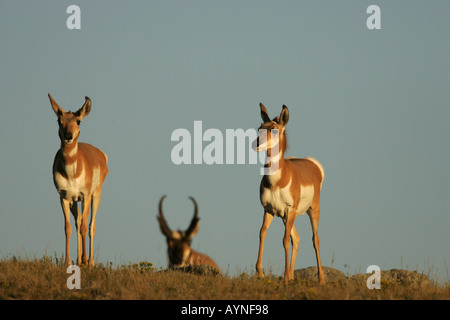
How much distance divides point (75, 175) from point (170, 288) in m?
5.15

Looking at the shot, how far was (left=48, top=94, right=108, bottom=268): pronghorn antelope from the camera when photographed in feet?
52.2

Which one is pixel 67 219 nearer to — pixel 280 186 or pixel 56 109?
pixel 56 109

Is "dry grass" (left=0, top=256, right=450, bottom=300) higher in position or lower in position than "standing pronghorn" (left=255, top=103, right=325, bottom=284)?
lower

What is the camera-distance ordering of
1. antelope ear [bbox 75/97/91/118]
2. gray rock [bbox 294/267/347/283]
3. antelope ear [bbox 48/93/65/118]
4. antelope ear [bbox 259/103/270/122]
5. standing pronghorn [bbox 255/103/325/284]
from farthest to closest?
1. gray rock [bbox 294/267/347/283]
2. antelope ear [bbox 75/97/91/118]
3. antelope ear [bbox 48/93/65/118]
4. antelope ear [bbox 259/103/270/122]
5. standing pronghorn [bbox 255/103/325/284]

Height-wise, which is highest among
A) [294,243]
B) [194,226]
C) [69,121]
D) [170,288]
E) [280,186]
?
[69,121]

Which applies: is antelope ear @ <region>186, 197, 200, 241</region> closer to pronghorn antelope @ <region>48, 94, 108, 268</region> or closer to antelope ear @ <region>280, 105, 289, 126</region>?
antelope ear @ <region>280, 105, 289, 126</region>

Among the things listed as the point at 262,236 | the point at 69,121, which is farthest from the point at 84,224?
the point at 262,236

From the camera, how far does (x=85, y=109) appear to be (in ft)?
53.8

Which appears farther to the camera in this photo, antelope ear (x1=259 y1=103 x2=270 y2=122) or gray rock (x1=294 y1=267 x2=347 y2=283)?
gray rock (x1=294 y1=267 x2=347 y2=283)

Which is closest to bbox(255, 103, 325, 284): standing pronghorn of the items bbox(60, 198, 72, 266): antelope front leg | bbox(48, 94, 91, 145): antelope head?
bbox(48, 94, 91, 145): antelope head

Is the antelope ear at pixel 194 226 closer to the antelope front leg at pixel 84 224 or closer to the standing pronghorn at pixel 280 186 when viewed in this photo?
the standing pronghorn at pixel 280 186

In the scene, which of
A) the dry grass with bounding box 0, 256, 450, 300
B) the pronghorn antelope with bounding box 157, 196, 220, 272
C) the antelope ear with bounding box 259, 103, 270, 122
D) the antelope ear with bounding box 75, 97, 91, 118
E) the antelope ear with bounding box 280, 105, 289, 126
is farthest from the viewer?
the antelope ear with bounding box 75, 97, 91, 118

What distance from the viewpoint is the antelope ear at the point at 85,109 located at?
16.2 m

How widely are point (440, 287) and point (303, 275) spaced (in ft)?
16.1
